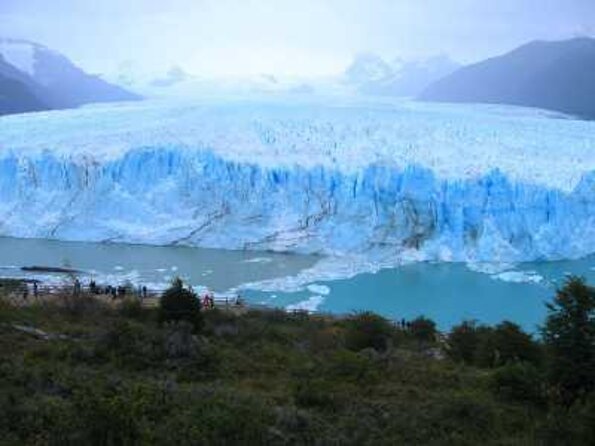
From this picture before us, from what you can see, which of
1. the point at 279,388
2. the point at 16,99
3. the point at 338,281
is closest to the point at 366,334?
the point at 279,388

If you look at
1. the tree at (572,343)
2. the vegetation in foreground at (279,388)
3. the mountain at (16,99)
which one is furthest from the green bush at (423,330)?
the mountain at (16,99)

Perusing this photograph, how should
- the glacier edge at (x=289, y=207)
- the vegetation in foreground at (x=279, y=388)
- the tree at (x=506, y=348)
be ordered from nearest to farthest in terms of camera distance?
the vegetation in foreground at (x=279, y=388) → the tree at (x=506, y=348) → the glacier edge at (x=289, y=207)

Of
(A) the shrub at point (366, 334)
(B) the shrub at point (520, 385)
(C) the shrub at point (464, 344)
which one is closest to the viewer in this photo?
(B) the shrub at point (520, 385)

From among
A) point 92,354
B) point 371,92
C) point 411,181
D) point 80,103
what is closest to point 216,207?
point 411,181

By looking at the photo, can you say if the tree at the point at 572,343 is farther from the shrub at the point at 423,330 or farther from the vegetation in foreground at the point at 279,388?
the shrub at the point at 423,330

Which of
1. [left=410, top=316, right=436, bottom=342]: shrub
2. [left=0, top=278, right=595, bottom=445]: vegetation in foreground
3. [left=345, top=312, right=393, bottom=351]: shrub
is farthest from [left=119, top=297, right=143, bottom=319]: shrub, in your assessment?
[left=410, top=316, right=436, bottom=342]: shrub

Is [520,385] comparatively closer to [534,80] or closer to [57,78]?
[534,80]
